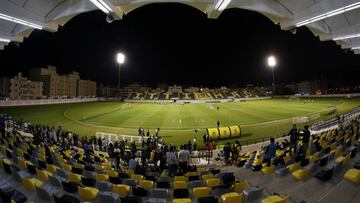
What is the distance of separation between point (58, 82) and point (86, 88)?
81.0 ft

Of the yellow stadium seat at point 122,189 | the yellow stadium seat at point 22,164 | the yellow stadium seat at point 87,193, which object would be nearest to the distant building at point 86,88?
the yellow stadium seat at point 22,164

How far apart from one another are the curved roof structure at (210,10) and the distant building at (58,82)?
4483 inches

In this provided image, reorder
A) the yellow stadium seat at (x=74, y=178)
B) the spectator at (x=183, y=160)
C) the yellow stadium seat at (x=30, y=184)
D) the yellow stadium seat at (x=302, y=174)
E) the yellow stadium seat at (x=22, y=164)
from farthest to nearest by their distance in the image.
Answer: the spectator at (x=183, y=160) < the yellow stadium seat at (x=22, y=164) < the yellow stadium seat at (x=74, y=178) < the yellow stadium seat at (x=302, y=174) < the yellow stadium seat at (x=30, y=184)

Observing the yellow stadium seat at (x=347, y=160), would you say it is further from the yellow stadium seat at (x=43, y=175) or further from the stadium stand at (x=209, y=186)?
the yellow stadium seat at (x=43, y=175)

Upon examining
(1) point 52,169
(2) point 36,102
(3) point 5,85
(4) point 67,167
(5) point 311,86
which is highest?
(5) point 311,86

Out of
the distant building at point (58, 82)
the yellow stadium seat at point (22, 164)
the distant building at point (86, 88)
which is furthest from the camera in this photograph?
the distant building at point (86, 88)

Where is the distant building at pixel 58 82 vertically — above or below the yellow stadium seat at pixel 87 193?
above

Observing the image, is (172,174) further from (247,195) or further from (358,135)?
(358,135)

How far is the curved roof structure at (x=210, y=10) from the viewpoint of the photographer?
17.7ft

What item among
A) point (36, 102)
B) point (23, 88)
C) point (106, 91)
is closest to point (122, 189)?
point (36, 102)

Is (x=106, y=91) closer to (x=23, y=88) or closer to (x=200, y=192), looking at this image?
(x=23, y=88)

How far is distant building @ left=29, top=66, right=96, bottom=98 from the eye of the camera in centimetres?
10608

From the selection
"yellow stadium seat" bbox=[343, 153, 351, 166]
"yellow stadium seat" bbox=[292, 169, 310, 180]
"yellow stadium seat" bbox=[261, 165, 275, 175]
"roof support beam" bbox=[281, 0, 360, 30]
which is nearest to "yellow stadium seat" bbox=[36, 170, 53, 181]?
"yellow stadium seat" bbox=[261, 165, 275, 175]

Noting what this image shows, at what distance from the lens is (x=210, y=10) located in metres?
5.86
